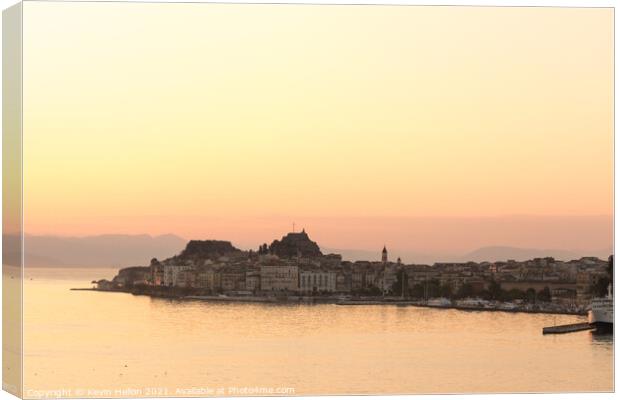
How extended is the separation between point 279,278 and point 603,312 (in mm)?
5419

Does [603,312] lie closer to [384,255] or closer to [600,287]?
[600,287]

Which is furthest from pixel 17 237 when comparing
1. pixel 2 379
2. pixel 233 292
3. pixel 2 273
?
pixel 233 292

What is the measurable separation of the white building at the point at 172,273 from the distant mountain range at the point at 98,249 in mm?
1602

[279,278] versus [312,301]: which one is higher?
[279,278]

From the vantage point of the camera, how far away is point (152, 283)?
1273 cm

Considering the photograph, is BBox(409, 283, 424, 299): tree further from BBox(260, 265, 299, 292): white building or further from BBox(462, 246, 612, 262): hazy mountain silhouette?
BBox(462, 246, 612, 262): hazy mountain silhouette

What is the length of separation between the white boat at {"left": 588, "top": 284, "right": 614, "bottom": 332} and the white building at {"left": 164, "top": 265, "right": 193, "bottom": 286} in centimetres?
330

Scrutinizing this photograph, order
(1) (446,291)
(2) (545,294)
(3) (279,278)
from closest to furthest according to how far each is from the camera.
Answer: (1) (446,291)
(2) (545,294)
(3) (279,278)

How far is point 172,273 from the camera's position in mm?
13453

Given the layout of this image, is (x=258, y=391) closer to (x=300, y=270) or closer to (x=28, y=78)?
(x=28, y=78)

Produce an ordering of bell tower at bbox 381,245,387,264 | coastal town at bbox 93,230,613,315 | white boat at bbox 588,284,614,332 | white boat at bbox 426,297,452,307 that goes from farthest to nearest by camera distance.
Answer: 1. white boat at bbox 426,297,452,307
2. coastal town at bbox 93,230,613,315
3. bell tower at bbox 381,245,387,264
4. white boat at bbox 588,284,614,332

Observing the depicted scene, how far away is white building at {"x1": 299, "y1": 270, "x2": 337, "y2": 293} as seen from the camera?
14.4 meters

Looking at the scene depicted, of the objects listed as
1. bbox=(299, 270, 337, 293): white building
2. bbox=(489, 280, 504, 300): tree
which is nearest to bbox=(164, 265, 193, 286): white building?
bbox=(299, 270, 337, 293): white building

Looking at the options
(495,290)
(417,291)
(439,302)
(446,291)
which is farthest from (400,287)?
(446,291)
